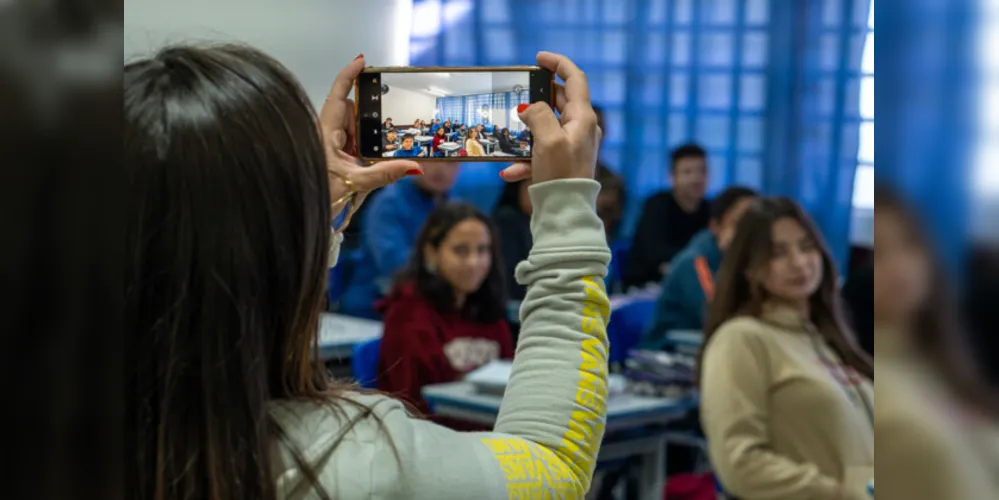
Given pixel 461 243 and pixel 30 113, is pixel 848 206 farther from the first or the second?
pixel 30 113

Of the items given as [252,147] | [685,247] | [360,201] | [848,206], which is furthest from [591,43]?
[252,147]

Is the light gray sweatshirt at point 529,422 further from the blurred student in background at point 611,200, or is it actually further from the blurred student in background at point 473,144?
A: the blurred student in background at point 611,200

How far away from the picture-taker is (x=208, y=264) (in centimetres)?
48

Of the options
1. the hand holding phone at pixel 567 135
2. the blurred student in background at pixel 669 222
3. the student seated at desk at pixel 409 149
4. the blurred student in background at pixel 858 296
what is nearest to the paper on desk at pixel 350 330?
the blurred student in background at pixel 669 222

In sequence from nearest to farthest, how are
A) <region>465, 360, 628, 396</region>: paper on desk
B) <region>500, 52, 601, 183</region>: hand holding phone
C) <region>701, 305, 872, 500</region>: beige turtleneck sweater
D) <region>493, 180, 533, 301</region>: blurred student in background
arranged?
<region>500, 52, 601, 183</region>: hand holding phone → <region>701, 305, 872, 500</region>: beige turtleneck sweater → <region>465, 360, 628, 396</region>: paper on desk → <region>493, 180, 533, 301</region>: blurred student in background

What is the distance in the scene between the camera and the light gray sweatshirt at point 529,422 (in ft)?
1.64

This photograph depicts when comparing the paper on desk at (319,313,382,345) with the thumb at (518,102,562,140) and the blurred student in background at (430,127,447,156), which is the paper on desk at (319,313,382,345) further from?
the thumb at (518,102,562,140)

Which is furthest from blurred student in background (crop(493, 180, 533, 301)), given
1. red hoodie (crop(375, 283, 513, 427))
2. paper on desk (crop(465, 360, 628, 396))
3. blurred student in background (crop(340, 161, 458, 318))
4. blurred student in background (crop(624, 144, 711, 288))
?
blurred student in background (crop(624, 144, 711, 288))

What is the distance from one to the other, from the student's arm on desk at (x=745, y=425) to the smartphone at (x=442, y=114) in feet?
4.50

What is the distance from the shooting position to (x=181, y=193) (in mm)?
480

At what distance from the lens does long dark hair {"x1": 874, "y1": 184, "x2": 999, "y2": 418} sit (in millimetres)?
236

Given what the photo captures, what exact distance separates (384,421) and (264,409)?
62 millimetres

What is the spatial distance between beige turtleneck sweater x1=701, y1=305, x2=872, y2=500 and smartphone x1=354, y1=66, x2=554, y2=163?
4.38 feet

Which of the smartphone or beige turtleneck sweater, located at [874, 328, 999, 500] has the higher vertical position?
the smartphone
